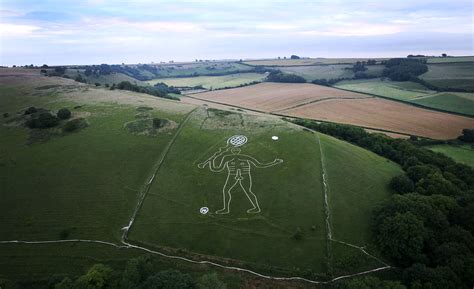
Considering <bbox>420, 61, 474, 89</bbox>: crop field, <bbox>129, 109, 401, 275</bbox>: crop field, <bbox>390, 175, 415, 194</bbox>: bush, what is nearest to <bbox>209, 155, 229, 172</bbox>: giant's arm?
<bbox>129, 109, 401, 275</bbox>: crop field

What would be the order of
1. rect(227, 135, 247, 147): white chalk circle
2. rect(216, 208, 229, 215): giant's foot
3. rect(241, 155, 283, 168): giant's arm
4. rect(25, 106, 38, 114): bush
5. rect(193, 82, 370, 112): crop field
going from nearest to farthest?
rect(216, 208, 229, 215): giant's foot < rect(241, 155, 283, 168): giant's arm < rect(227, 135, 247, 147): white chalk circle < rect(25, 106, 38, 114): bush < rect(193, 82, 370, 112): crop field

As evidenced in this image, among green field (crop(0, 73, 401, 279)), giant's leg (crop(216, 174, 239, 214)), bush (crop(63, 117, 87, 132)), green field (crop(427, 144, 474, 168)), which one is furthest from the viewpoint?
green field (crop(427, 144, 474, 168))

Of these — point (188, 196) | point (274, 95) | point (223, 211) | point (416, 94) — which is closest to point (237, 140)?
point (188, 196)

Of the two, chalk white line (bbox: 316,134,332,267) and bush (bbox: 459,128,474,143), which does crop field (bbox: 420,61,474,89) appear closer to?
bush (bbox: 459,128,474,143)

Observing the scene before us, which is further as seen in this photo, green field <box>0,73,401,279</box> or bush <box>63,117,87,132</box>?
bush <box>63,117,87,132</box>

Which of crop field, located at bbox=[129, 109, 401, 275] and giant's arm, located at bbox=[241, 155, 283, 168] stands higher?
giant's arm, located at bbox=[241, 155, 283, 168]

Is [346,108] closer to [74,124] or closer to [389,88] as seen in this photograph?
[389,88]
